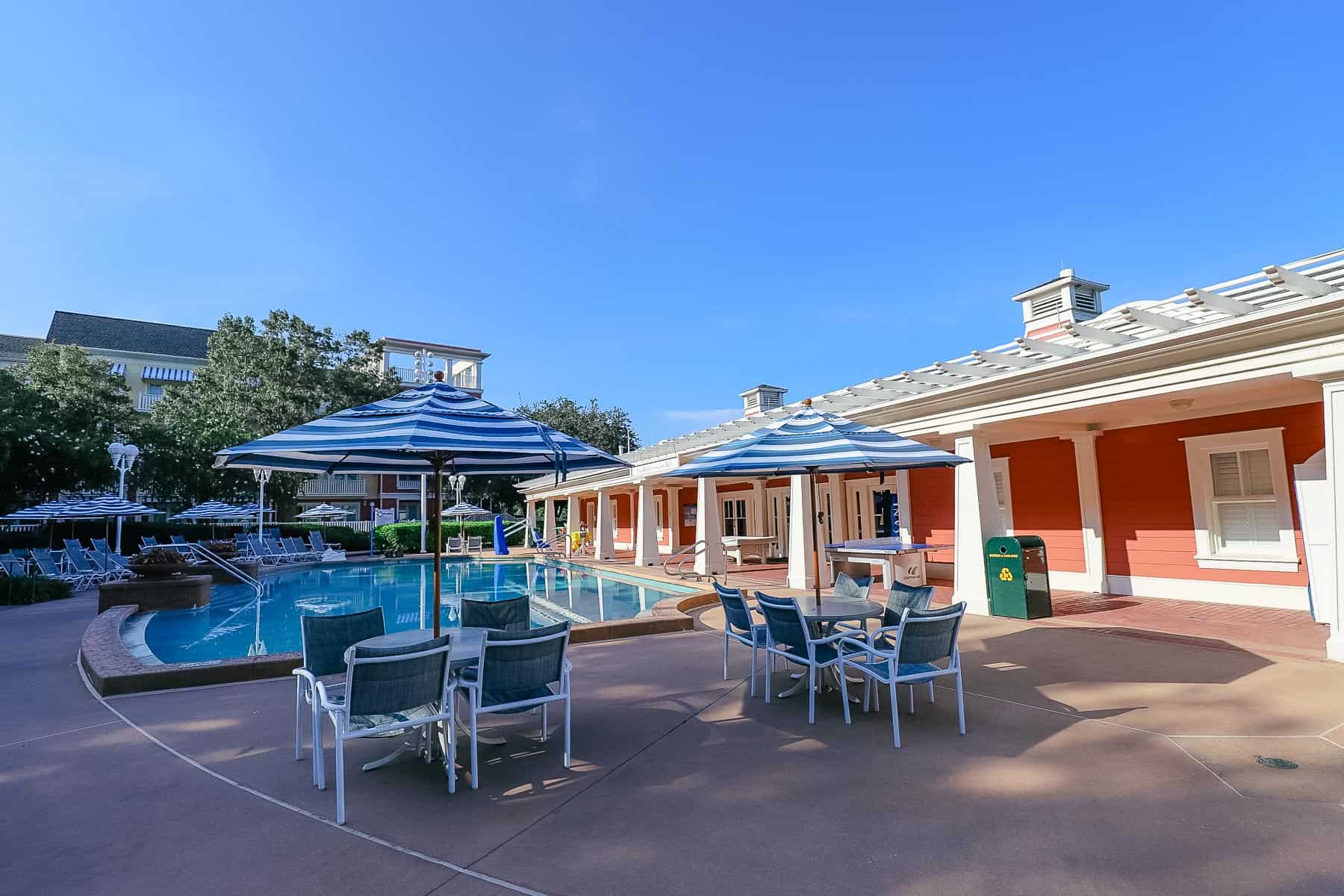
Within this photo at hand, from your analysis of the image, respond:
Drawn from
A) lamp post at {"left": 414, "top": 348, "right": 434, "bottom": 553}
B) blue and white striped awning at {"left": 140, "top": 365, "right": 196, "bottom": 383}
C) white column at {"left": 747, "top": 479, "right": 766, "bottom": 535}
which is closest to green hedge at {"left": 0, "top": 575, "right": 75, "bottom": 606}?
lamp post at {"left": 414, "top": 348, "right": 434, "bottom": 553}

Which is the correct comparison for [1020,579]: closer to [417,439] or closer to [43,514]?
[417,439]

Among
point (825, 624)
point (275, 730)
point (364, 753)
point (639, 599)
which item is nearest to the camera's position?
point (364, 753)

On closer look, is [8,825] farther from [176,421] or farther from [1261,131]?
[176,421]

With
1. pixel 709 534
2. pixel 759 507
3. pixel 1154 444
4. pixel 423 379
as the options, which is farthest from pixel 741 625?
pixel 423 379

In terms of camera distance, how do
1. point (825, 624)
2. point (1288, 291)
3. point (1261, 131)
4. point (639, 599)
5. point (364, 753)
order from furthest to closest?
point (639, 599)
point (1261, 131)
point (1288, 291)
point (825, 624)
point (364, 753)

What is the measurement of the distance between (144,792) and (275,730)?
1075 mm

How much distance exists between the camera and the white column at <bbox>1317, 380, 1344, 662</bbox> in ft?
18.2

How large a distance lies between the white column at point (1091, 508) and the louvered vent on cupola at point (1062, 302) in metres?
5.18

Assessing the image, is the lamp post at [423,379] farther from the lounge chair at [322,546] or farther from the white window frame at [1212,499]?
the white window frame at [1212,499]

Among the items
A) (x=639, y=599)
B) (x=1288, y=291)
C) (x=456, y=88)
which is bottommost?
(x=639, y=599)

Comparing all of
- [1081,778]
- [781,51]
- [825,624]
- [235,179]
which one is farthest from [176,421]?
[1081,778]

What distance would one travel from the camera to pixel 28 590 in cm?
1338

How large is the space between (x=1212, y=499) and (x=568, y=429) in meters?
38.9

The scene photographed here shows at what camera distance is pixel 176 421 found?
1152 inches
